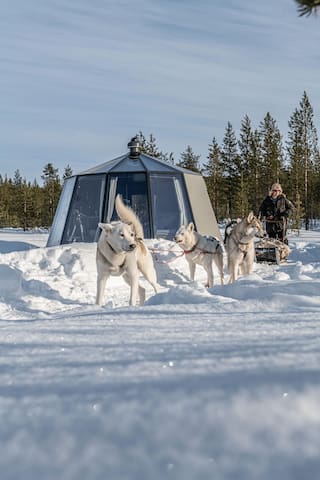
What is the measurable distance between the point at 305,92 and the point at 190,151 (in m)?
14.4

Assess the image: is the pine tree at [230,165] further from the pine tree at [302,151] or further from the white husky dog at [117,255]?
the white husky dog at [117,255]

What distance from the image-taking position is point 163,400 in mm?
1909

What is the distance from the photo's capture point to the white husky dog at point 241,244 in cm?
943

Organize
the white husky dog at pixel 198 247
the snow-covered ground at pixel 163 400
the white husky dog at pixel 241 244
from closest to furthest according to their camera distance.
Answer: the snow-covered ground at pixel 163 400 < the white husky dog at pixel 241 244 < the white husky dog at pixel 198 247

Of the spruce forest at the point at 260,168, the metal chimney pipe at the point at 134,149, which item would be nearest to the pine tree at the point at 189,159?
the spruce forest at the point at 260,168

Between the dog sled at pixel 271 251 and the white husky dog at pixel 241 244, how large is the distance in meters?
2.29

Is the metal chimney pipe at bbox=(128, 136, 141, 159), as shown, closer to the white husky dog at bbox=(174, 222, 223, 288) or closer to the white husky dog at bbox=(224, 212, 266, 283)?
the white husky dog at bbox=(174, 222, 223, 288)

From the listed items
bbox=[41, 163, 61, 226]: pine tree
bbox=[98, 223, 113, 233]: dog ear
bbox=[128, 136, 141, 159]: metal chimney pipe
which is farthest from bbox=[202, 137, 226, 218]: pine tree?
bbox=[98, 223, 113, 233]: dog ear

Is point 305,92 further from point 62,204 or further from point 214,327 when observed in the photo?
point 214,327

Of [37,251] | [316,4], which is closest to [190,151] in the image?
[37,251]

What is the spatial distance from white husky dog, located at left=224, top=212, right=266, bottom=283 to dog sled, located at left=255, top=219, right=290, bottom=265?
90.2 inches

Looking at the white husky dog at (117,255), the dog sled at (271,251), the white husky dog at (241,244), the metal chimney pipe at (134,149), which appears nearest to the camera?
the white husky dog at (117,255)

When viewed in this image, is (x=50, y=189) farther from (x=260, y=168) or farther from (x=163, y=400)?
(x=163, y=400)

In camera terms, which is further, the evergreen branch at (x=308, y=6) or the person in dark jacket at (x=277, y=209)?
the person in dark jacket at (x=277, y=209)
